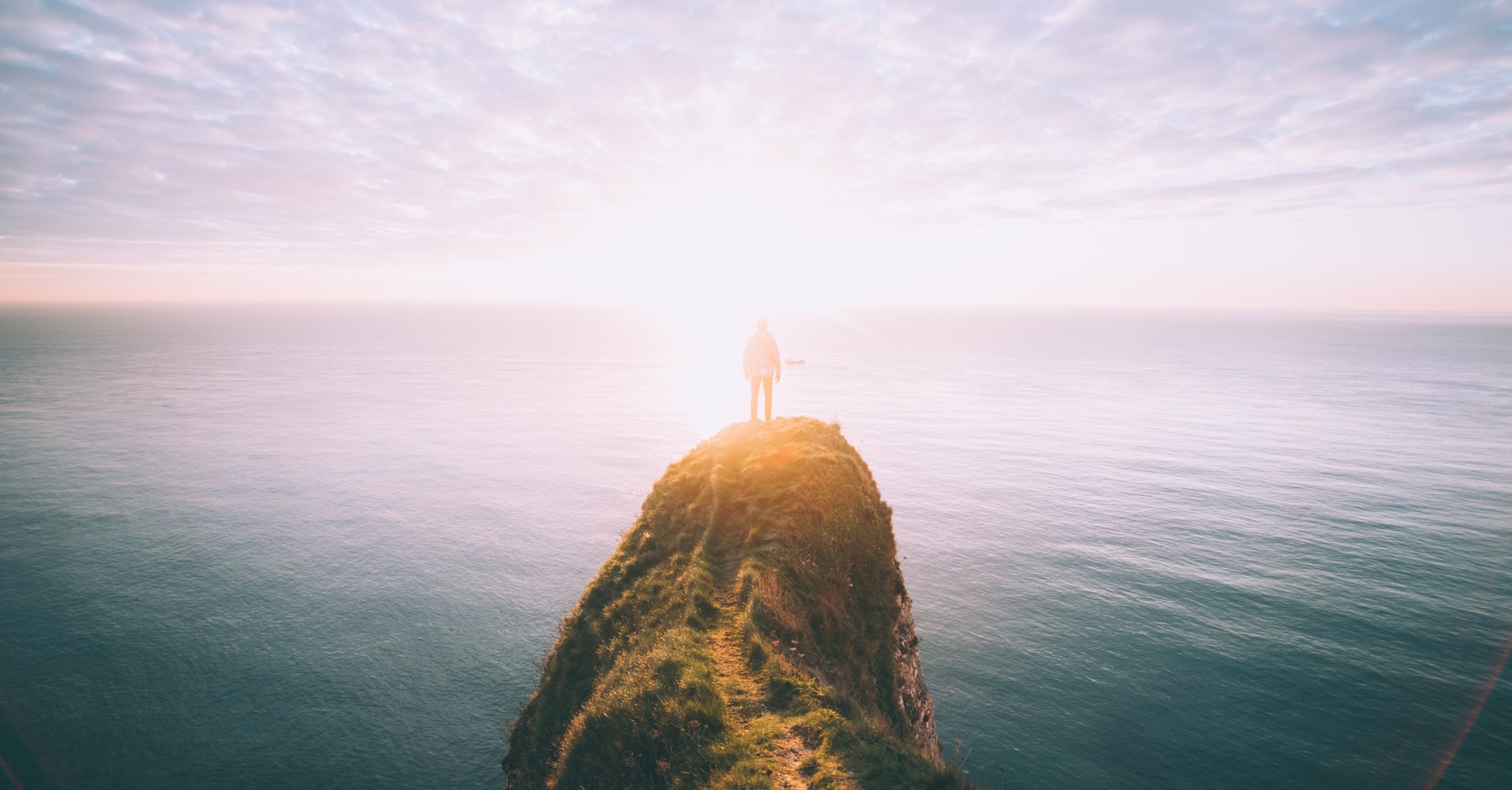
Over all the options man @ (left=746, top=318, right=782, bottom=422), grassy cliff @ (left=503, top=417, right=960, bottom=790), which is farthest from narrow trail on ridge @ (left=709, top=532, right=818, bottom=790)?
man @ (left=746, top=318, right=782, bottom=422)

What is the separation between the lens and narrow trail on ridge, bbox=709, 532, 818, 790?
46.0ft

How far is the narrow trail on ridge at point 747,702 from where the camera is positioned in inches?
552

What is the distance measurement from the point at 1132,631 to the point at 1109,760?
13.8 m

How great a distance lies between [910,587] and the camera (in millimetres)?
50812

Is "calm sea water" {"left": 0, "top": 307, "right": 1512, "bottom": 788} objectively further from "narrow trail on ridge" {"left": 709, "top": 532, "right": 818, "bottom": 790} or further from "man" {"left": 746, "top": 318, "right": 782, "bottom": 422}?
"man" {"left": 746, "top": 318, "right": 782, "bottom": 422}

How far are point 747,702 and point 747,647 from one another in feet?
7.16

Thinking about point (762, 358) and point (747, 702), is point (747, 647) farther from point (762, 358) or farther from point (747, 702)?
point (762, 358)

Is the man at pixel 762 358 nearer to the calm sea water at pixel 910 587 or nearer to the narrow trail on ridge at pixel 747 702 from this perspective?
the narrow trail on ridge at pixel 747 702

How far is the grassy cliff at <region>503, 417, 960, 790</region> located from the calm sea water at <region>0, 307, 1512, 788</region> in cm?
1365

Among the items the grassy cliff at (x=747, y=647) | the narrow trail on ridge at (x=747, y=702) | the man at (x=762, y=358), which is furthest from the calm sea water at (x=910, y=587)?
the man at (x=762, y=358)

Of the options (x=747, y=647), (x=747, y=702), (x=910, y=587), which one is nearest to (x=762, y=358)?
(x=747, y=647)

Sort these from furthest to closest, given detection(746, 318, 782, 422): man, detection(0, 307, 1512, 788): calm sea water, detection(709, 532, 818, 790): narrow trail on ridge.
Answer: detection(0, 307, 1512, 788): calm sea water → detection(746, 318, 782, 422): man → detection(709, 532, 818, 790): narrow trail on ridge

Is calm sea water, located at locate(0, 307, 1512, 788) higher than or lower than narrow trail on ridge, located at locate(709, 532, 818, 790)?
lower

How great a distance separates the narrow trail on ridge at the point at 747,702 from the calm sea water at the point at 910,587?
18.8m
